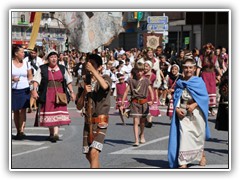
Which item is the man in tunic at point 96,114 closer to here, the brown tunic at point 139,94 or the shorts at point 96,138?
the shorts at point 96,138

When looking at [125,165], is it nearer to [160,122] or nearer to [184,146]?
[184,146]

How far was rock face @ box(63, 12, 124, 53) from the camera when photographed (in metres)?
7.89

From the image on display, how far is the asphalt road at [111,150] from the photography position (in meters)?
9.65

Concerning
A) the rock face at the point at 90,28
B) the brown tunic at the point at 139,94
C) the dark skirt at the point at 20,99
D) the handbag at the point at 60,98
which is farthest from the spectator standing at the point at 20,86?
the rock face at the point at 90,28

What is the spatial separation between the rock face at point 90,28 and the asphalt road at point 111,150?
183cm

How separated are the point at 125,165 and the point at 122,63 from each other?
1391cm

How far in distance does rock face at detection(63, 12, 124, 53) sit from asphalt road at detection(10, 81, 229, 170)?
183cm

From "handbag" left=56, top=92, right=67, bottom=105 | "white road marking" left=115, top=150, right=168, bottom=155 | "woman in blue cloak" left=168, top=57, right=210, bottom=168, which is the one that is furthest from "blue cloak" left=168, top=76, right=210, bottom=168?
"handbag" left=56, top=92, right=67, bottom=105

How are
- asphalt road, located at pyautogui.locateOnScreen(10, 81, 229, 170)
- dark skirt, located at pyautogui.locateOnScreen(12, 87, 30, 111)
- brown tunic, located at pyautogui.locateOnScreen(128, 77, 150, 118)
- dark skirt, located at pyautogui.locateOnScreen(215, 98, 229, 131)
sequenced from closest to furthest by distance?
asphalt road, located at pyautogui.locateOnScreen(10, 81, 229, 170) < dark skirt, located at pyautogui.locateOnScreen(215, 98, 229, 131) < brown tunic, located at pyautogui.locateOnScreen(128, 77, 150, 118) < dark skirt, located at pyautogui.locateOnScreen(12, 87, 30, 111)

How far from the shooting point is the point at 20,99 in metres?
12.6

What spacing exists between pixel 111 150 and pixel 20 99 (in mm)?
2471

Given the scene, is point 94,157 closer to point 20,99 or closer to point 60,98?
point 60,98

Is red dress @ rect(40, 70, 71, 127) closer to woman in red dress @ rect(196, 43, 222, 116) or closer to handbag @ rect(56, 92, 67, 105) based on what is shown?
handbag @ rect(56, 92, 67, 105)

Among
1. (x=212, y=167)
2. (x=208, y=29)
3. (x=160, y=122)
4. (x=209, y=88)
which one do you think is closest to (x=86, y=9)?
(x=212, y=167)
